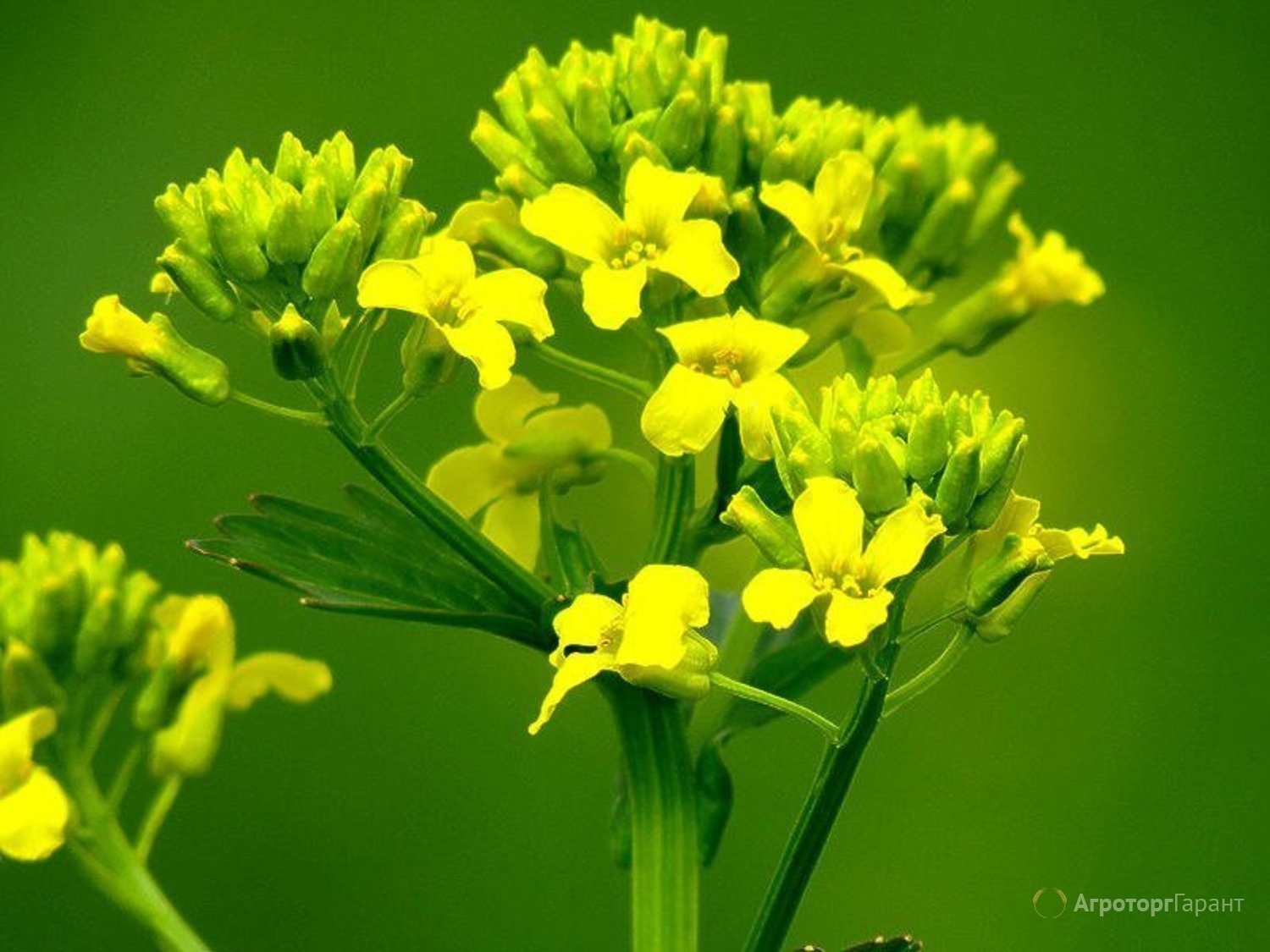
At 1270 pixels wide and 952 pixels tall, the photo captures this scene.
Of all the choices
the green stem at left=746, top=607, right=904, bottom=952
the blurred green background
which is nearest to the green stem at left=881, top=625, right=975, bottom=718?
the green stem at left=746, top=607, right=904, bottom=952

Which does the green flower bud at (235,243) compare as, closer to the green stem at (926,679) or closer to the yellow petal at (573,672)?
the yellow petal at (573,672)

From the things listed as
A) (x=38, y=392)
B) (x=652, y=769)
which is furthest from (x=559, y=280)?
(x=38, y=392)

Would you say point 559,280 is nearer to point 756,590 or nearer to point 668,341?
point 668,341

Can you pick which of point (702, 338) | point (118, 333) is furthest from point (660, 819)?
point (118, 333)

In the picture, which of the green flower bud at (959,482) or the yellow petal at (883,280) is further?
the yellow petal at (883,280)

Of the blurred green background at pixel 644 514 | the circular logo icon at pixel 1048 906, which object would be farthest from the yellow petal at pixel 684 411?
the blurred green background at pixel 644 514
